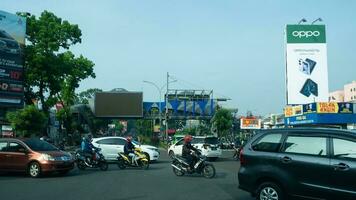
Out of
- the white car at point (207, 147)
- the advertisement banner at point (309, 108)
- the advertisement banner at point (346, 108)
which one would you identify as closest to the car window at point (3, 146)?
the white car at point (207, 147)

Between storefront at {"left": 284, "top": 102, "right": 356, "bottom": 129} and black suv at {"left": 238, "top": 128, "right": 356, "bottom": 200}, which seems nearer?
black suv at {"left": 238, "top": 128, "right": 356, "bottom": 200}

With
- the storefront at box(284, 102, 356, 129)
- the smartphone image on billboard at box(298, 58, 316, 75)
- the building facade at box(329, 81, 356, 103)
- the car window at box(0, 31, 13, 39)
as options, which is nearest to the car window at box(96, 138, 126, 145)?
the car window at box(0, 31, 13, 39)

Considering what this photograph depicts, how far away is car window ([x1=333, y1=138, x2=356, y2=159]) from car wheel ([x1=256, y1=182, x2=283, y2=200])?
148cm

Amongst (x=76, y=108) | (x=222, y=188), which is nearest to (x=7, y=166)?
(x=222, y=188)

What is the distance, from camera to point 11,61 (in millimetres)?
36656

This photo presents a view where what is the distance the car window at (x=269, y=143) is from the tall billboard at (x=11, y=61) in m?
29.5

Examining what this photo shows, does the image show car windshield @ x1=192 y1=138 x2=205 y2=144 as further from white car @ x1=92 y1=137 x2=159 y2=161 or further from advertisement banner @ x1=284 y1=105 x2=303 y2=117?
advertisement banner @ x1=284 y1=105 x2=303 y2=117

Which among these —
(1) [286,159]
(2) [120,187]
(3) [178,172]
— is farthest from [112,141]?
(1) [286,159]

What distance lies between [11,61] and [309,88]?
24.3 metres

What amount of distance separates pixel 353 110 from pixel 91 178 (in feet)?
108

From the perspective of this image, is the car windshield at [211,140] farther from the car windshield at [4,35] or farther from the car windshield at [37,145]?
the car windshield at [4,35]

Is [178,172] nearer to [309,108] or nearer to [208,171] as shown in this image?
[208,171]

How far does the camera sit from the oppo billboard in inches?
2648

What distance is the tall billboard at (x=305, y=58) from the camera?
40.5 metres
